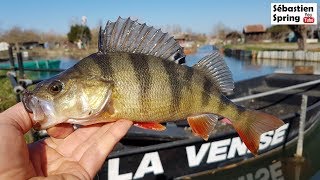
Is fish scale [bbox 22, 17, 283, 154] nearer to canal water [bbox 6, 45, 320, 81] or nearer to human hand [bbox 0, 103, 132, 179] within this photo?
human hand [bbox 0, 103, 132, 179]

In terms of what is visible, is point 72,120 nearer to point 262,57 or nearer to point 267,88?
point 267,88

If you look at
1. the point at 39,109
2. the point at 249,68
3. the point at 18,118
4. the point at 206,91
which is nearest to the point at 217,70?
the point at 206,91

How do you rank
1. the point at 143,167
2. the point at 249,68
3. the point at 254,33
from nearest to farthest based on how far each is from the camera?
1. the point at 143,167
2. the point at 249,68
3. the point at 254,33

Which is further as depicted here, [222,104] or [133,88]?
[222,104]

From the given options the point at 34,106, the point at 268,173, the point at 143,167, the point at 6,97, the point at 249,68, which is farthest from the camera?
the point at 249,68

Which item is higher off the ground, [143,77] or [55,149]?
[143,77]

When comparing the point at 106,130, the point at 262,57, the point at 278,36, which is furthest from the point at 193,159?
the point at 278,36

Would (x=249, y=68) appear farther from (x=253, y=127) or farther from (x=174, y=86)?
(x=174, y=86)

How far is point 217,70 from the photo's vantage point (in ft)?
8.48

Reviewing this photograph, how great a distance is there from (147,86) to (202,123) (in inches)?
22.0

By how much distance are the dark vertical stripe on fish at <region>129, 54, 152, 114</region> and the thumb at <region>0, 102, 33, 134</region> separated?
0.69 m

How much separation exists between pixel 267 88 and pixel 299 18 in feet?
88.8

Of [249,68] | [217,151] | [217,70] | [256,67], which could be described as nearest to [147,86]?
[217,70]

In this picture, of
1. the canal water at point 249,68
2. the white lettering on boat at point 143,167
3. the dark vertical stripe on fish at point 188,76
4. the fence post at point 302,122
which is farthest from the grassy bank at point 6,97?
the dark vertical stripe on fish at point 188,76
